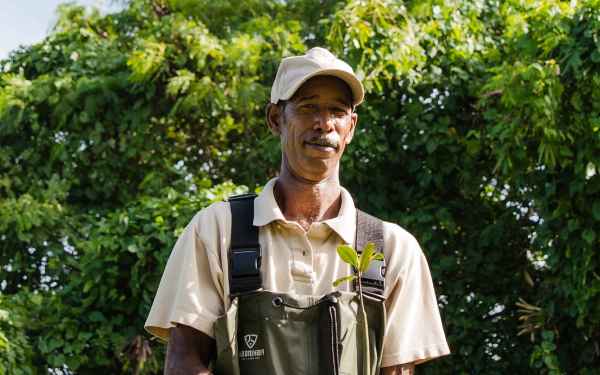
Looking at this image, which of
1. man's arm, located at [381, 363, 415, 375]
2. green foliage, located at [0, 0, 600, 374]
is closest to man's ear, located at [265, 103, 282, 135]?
man's arm, located at [381, 363, 415, 375]

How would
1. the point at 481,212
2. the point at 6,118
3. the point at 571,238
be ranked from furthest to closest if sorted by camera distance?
the point at 6,118
the point at 481,212
the point at 571,238

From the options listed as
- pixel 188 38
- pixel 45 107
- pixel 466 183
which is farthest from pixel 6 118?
pixel 466 183

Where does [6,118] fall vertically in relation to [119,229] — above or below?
above

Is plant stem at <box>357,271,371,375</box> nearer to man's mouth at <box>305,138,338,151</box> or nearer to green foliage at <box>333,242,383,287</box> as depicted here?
green foliage at <box>333,242,383,287</box>

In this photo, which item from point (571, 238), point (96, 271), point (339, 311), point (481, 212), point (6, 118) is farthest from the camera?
point (6, 118)

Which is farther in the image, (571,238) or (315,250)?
(571,238)

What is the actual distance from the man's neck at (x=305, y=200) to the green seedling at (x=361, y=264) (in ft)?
0.59

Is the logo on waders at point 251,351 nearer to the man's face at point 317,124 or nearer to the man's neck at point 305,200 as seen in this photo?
the man's neck at point 305,200

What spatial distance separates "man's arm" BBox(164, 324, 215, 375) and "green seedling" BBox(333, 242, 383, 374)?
0.34m

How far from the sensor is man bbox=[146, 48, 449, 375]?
2.37 m

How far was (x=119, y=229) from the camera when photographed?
5.97 metres

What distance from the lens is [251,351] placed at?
2.30 meters

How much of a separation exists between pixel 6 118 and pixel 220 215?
17.2ft

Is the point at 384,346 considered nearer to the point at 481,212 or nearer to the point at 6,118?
the point at 481,212
